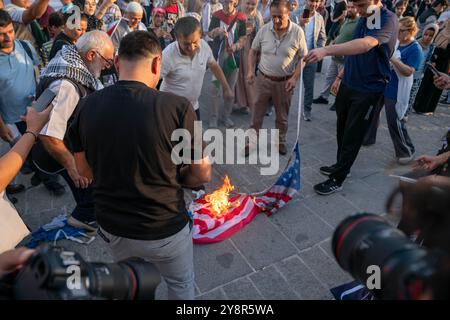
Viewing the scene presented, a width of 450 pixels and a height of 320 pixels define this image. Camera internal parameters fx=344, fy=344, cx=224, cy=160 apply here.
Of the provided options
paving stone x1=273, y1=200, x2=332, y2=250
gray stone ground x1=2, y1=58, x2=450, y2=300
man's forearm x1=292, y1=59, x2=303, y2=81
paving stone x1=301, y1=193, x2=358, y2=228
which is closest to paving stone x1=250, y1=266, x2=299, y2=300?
gray stone ground x1=2, y1=58, x2=450, y2=300

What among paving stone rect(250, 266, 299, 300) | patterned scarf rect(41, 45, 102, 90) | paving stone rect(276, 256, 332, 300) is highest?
patterned scarf rect(41, 45, 102, 90)

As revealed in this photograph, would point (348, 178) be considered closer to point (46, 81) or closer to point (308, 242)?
point (308, 242)

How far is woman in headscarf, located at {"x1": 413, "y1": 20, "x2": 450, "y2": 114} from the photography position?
5.96m

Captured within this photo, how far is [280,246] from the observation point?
334 cm

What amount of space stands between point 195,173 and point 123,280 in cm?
78

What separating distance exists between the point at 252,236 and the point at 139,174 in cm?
188

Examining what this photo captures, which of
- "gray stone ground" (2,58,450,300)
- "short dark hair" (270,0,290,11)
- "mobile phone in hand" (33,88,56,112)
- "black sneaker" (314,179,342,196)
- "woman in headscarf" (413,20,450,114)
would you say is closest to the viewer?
"mobile phone in hand" (33,88,56,112)

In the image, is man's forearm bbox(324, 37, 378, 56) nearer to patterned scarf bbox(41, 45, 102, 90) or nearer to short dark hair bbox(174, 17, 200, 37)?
short dark hair bbox(174, 17, 200, 37)

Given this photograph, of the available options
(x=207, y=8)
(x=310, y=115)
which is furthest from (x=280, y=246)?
(x=207, y=8)

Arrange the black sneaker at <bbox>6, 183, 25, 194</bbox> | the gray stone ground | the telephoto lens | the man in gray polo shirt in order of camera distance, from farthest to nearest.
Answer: the man in gray polo shirt, the black sneaker at <bbox>6, 183, 25, 194</bbox>, the gray stone ground, the telephoto lens

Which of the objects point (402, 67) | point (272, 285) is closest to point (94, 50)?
point (272, 285)

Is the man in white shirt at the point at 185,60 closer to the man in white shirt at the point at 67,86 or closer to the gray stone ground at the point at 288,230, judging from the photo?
the man in white shirt at the point at 67,86

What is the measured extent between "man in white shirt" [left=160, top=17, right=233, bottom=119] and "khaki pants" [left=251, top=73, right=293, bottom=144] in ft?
3.58

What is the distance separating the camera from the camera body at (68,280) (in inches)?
43.2
